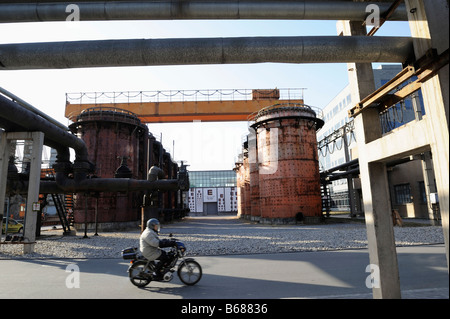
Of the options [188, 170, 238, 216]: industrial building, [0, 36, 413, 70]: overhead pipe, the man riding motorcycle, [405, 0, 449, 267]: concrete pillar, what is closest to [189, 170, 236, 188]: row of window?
[188, 170, 238, 216]: industrial building

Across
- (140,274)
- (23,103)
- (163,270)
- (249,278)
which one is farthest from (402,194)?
(23,103)

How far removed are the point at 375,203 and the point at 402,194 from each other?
84.4 feet

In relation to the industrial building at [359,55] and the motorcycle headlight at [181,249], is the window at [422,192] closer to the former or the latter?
the industrial building at [359,55]

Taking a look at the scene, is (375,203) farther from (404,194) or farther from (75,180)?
(404,194)

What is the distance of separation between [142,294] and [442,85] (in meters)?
5.52

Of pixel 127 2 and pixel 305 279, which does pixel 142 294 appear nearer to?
pixel 305 279

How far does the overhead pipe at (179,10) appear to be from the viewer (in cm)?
425

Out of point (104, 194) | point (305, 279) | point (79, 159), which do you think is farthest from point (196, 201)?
point (305, 279)

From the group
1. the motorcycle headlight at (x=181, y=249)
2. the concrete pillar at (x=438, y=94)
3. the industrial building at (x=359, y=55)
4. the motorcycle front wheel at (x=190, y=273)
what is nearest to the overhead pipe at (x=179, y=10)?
the industrial building at (x=359, y=55)

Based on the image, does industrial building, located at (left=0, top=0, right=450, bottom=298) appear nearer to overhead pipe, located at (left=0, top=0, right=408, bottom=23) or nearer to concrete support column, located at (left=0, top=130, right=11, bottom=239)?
overhead pipe, located at (left=0, top=0, right=408, bottom=23)

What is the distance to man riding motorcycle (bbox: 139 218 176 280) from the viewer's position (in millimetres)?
5281

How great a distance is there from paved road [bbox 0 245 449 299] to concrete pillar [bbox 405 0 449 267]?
2458mm

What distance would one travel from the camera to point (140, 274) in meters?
5.24
